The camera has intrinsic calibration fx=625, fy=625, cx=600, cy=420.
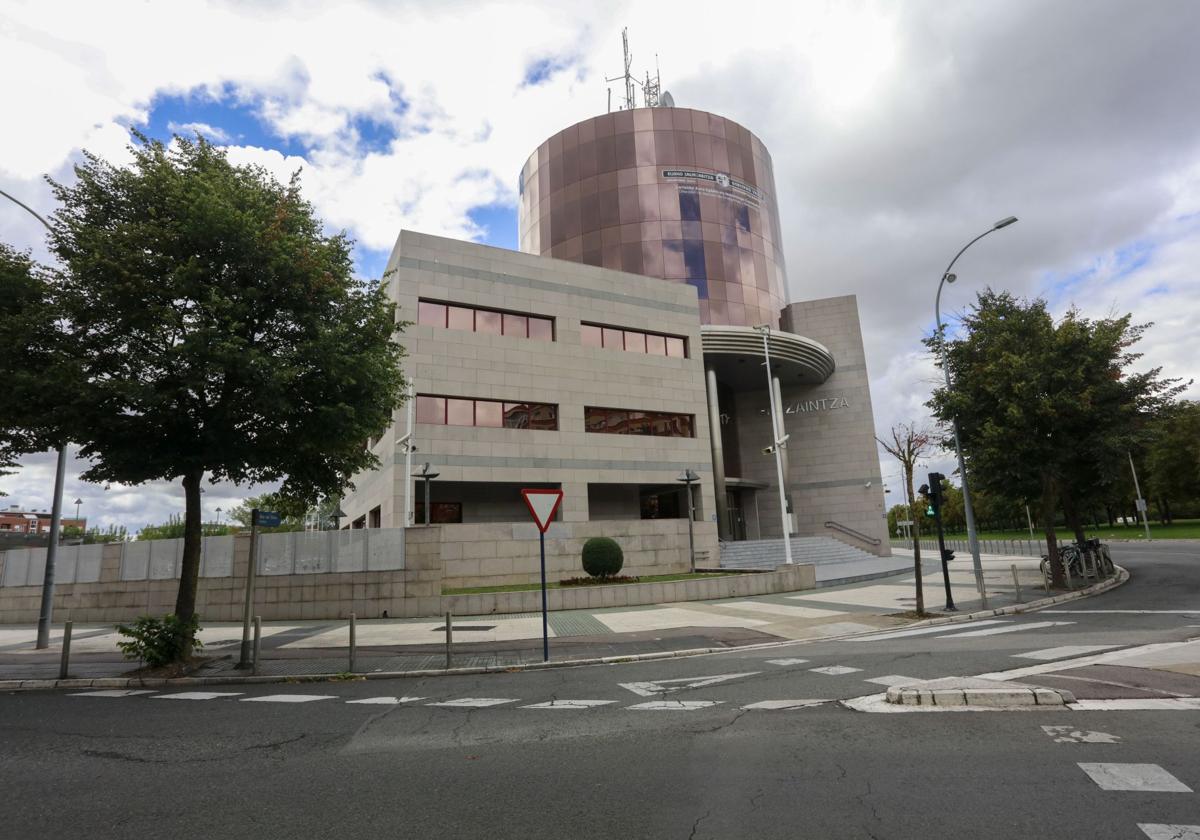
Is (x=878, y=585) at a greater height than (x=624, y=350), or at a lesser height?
lesser

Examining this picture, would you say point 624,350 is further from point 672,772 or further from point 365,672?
point 672,772

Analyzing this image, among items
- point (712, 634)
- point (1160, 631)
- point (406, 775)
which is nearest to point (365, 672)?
point (406, 775)

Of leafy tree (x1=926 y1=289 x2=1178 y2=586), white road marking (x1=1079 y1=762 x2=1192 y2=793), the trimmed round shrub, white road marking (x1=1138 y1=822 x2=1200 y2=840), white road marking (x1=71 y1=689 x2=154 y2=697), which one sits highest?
leafy tree (x1=926 y1=289 x2=1178 y2=586)

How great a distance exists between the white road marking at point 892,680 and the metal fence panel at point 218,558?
18524 mm

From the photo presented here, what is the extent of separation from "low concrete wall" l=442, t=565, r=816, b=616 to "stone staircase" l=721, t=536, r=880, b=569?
7.08 metres

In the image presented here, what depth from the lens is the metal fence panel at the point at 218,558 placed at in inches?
757

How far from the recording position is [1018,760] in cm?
493

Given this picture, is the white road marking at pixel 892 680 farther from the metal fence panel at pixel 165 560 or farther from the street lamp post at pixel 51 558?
the metal fence panel at pixel 165 560

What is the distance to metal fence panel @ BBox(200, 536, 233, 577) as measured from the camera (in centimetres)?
1922

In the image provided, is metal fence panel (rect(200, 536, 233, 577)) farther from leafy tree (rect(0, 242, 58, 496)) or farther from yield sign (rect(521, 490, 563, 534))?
yield sign (rect(521, 490, 563, 534))

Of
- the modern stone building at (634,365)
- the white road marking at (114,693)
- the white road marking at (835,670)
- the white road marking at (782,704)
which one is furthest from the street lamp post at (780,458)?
the white road marking at (114,693)

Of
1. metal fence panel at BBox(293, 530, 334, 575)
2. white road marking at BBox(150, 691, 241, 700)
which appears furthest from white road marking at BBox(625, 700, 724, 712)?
metal fence panel at BBox(293, 530, 334, 575)

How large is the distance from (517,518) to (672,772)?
86.4 ft

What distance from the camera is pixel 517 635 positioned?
14250mm
